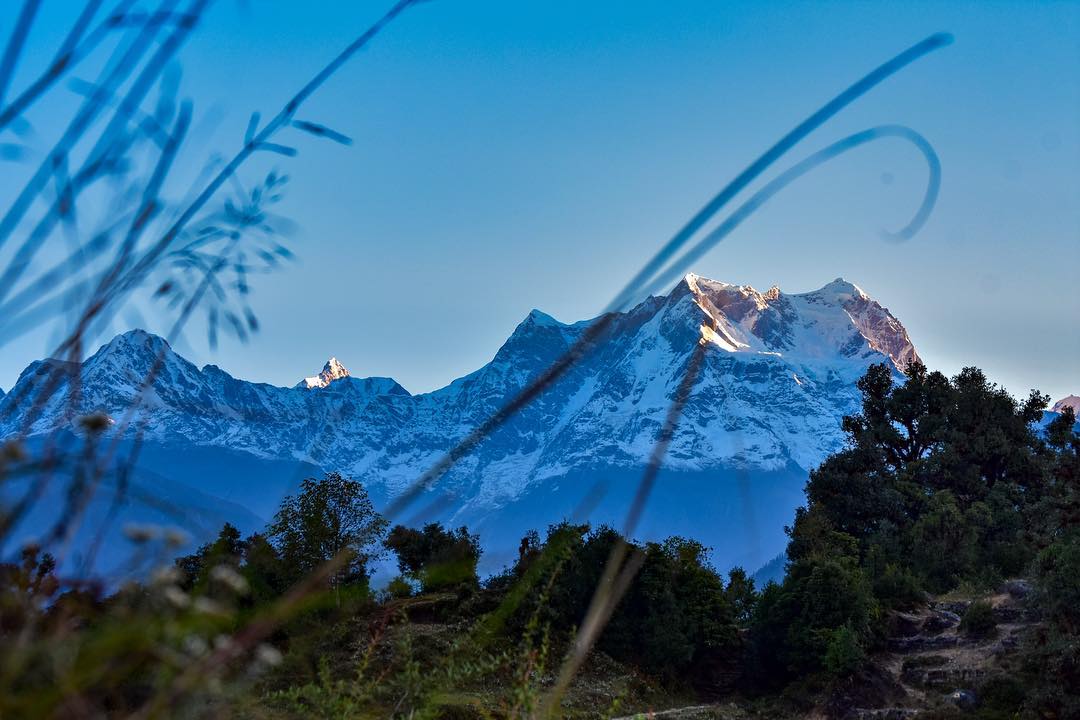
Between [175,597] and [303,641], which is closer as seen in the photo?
[175,597]

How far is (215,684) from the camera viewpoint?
1.98ft

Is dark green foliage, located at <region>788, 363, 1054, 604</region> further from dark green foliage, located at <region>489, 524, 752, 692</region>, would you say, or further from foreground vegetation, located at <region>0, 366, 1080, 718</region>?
dark green foliage, located at <region>489, 524, 752, 692</region>

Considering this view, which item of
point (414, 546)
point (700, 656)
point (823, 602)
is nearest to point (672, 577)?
point (700, 656)

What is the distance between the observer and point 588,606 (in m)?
20.5

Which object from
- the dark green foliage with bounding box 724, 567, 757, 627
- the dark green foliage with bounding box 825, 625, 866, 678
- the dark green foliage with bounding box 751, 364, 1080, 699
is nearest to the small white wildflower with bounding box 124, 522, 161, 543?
the dark green foliage with bounding box 751, 364, 1080, 699

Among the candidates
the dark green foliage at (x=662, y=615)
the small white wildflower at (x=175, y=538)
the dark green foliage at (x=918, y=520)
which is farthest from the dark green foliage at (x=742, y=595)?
the small white wildflower at (x=175, y=538)

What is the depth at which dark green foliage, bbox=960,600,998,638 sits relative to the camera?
1706 cm

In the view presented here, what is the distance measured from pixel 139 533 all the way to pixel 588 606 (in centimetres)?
2071

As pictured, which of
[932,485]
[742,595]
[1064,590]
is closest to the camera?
[1064,590]

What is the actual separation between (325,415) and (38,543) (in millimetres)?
1236

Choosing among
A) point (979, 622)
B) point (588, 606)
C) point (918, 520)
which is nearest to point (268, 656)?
point (979, 622)

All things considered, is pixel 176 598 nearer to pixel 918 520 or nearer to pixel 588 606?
pixel 588 606

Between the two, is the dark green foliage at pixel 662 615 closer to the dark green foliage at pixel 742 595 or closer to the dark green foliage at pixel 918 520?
the dark green foliage at pixel 918 520

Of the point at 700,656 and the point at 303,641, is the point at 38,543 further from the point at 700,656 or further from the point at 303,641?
the point at 700,656
